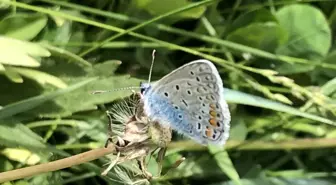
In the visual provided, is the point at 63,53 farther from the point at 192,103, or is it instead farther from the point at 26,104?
the point at 192,103

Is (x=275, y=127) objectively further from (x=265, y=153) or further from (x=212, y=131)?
(x=212, y=131)

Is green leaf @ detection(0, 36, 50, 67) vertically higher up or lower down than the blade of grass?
lower down

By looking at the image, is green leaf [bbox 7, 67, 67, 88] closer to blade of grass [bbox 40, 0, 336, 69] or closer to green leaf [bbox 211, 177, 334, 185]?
blade of grass [bbox 40, 0, 336, 69]

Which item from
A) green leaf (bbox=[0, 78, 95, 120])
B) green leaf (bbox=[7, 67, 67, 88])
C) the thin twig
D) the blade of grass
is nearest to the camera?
the thin twig

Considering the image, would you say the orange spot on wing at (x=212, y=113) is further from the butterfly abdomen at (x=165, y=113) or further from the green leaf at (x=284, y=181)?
the green leaf at (x=284, y=181)

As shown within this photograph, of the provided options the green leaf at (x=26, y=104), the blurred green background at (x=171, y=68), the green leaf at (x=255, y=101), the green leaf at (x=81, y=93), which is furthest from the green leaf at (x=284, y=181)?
the green leaf at (x=26, y=104)

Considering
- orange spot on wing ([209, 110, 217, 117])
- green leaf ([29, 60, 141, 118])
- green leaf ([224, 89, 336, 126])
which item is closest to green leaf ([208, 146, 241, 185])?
green leaf ([224, 89, 336, 126])

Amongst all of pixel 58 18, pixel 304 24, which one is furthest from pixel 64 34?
pixel 304 24
